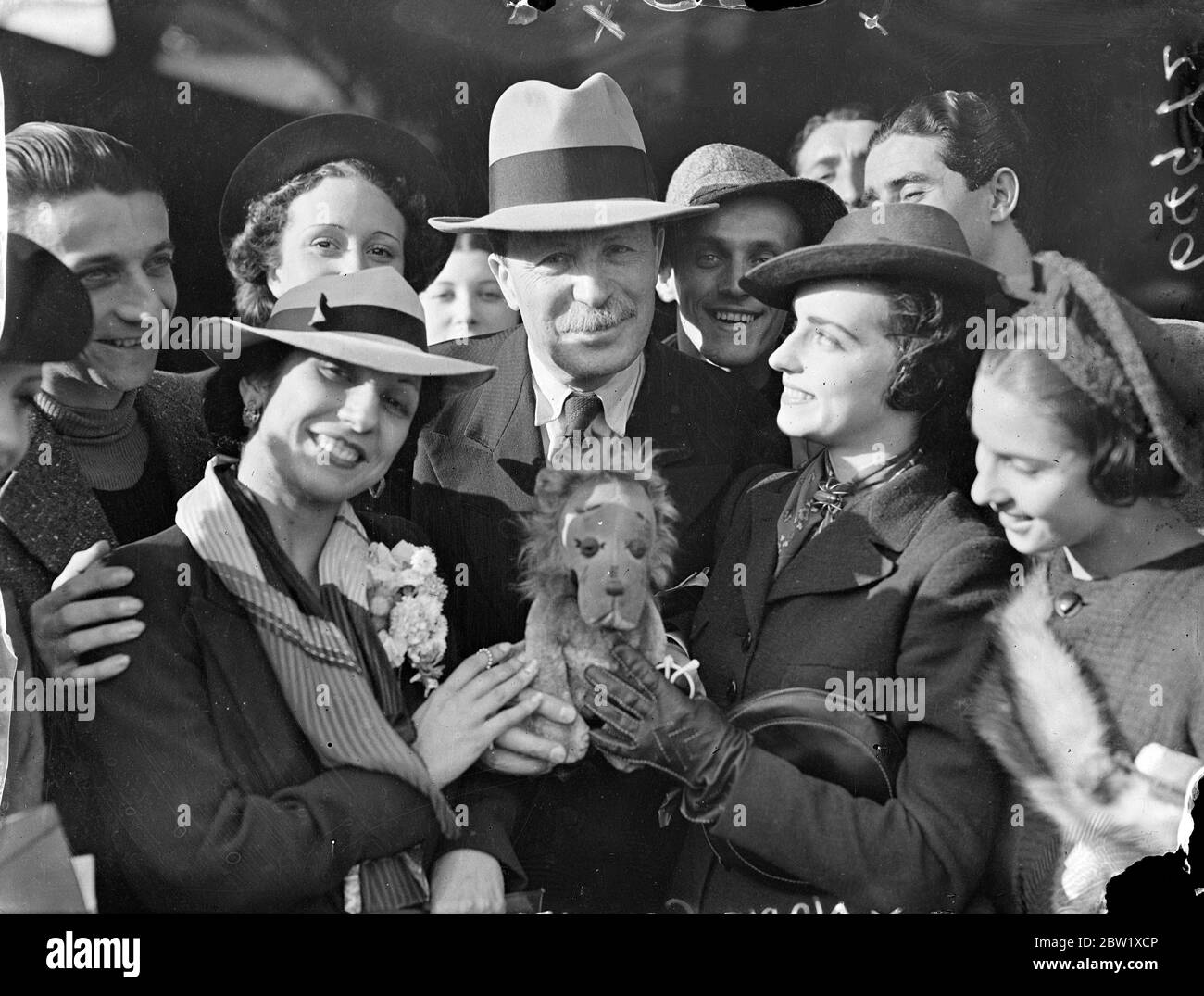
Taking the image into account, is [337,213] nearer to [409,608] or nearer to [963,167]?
[409,608]

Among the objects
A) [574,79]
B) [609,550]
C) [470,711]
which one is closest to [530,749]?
[470,711]

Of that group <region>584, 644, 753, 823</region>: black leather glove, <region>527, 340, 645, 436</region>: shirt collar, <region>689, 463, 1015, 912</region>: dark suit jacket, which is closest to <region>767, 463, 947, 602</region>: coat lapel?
<region>689, 463, 1015, 912</region>: dark suit jacket

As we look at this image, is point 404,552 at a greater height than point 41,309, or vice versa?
point 41,309

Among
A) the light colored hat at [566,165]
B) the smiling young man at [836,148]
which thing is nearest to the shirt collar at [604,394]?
the light colored hat at [566,165]

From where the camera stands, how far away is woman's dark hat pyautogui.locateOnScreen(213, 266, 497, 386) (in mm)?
5359

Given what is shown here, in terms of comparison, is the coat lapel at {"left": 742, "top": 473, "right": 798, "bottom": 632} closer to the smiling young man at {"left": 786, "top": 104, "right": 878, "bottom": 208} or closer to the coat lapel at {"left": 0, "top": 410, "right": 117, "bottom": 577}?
the smiling young man at {"left": 786, "top": 104, "right": 878, "bottom": 208}

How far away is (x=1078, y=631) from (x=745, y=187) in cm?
187

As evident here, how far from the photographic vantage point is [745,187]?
5.51 meters

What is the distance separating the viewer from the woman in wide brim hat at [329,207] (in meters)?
5.45

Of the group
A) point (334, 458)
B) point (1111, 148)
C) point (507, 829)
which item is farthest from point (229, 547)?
point (1111, 148)

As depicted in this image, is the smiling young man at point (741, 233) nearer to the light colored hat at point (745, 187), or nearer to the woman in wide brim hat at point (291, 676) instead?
the light colored hat at point (745, 187)

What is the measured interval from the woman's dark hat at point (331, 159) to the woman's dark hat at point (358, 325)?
161 mm

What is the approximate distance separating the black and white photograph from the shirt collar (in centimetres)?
2
